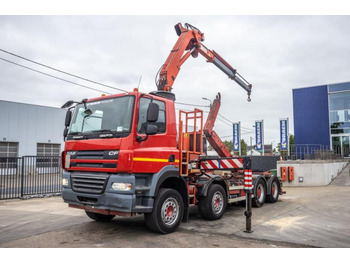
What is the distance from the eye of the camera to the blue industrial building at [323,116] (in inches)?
1053

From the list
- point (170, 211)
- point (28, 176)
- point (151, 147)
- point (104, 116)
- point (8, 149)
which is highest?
point (104, 116)

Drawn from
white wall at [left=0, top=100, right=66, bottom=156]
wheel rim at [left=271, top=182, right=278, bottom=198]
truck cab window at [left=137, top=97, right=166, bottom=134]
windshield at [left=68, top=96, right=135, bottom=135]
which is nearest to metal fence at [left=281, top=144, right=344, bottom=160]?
wheel rim at [left=271, top=182, right=278, bottom=198]

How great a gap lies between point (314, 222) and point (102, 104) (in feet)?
19.6

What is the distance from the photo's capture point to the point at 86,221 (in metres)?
7.88

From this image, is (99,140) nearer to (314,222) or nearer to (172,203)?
(172,203)

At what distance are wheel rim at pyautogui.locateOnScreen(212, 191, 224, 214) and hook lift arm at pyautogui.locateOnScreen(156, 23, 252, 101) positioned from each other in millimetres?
3546

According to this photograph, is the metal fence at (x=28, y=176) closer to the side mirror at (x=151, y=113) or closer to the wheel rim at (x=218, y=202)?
the wheel rim at (x=218, y=202)

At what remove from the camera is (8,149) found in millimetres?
23953

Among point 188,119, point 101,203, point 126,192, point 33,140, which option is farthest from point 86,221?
point 33,140

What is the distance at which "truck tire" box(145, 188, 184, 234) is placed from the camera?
6117mm

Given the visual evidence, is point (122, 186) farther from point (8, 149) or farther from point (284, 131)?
point (284, 131)

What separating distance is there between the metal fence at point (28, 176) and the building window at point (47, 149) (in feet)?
42.8

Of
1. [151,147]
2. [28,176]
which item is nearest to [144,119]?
[151,147]

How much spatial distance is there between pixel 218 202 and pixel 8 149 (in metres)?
21.4
